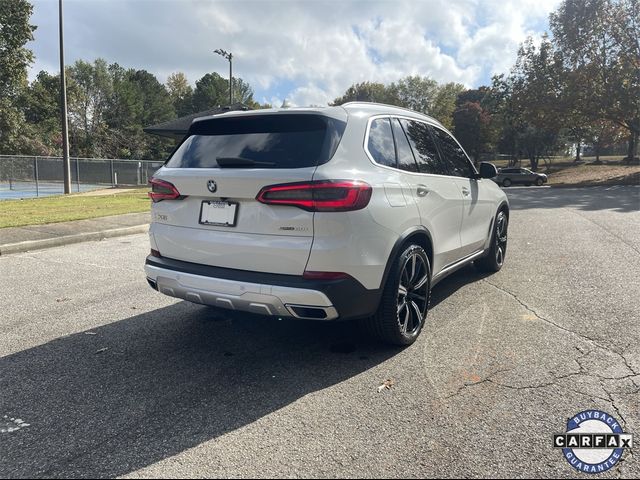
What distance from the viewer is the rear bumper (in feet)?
10.0

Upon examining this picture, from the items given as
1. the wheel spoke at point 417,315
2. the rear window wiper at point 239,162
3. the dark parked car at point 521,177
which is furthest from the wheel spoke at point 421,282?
the dark parked car at point 521,177

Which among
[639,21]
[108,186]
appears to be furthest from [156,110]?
[639,21]

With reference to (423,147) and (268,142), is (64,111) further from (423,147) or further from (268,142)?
(268,142)

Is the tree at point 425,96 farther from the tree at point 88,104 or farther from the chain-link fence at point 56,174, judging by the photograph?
the chain-link fence at point 56,174

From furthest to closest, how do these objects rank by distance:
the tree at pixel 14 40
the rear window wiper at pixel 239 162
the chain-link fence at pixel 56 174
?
1. the tree at pixel 14 40
2. the chain-link fence at pixel 56 174
3. the rear window wiper at pixel 239 162

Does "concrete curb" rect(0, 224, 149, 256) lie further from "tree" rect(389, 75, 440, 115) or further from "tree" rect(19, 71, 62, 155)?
"tree" rect(389, 75, 440, 115)

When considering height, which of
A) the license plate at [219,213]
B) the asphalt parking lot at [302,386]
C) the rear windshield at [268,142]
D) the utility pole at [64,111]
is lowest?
the asphalt parking lot at [302,386]

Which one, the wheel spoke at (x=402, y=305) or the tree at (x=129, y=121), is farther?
the tree at (x=129, y=121)

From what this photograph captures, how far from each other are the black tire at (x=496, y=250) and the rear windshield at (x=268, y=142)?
137 inches

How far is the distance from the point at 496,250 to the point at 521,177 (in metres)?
37.6

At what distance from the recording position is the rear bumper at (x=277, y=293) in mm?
3061

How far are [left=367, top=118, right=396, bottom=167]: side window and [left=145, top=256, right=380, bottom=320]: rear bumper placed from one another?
1.02 meters

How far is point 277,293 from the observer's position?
307cm

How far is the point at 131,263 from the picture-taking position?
697cm
